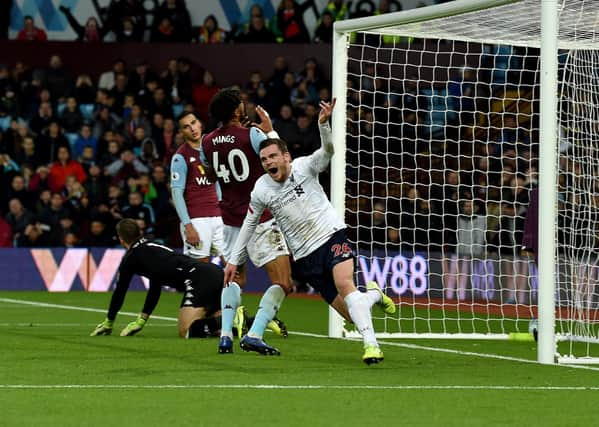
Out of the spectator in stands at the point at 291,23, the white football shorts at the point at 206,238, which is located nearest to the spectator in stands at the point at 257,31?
the spectator in stands at the point at 291,23

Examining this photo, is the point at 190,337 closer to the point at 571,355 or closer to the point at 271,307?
the point at 271,307

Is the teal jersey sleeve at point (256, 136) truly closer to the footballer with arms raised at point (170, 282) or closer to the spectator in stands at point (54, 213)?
the footballer with arms raised at point (170, 282)

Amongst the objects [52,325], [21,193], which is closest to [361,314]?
[52,325]

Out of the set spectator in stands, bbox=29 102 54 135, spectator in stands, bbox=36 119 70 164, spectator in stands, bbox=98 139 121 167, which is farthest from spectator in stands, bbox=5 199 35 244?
spectator in stands, bbox=29 102 54 135

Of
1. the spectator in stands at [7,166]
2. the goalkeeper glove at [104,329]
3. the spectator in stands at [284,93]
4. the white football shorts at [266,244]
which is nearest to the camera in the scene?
the white football shorts at [266,244]

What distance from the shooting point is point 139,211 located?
901 inches

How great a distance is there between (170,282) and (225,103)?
85.2 inches

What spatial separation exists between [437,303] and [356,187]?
6.55 ft

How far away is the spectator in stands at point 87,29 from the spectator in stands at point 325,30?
4.23m

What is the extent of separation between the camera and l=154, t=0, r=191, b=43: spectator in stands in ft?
88.2

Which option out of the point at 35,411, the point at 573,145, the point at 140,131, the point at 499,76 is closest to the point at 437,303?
the point at 499,76

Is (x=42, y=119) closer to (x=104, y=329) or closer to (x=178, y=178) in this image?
(x=178, y=178)

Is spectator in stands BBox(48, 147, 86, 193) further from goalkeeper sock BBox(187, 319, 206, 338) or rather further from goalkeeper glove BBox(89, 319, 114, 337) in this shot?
goalkeeper sock BBox(187, 319, 206, 338)

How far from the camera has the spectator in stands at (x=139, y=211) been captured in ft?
75.0
